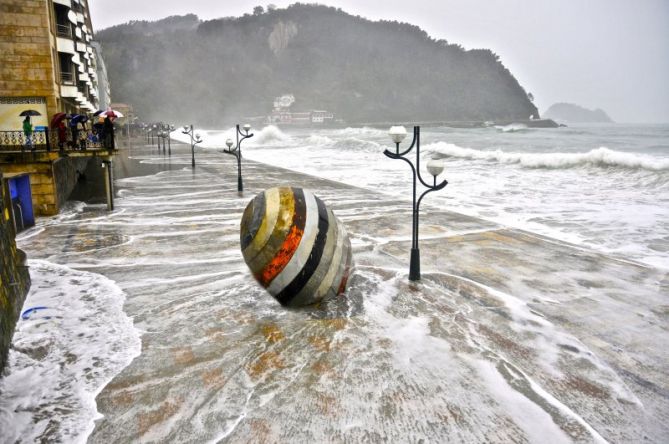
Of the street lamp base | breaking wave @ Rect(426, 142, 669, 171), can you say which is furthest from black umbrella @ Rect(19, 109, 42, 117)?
breaking wave @ Rect(426, 142, 669, 171)

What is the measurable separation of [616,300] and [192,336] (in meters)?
8.31

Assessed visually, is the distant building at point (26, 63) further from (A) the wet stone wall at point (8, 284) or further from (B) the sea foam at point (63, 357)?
(A) the wet stone wall at point (8, 284)

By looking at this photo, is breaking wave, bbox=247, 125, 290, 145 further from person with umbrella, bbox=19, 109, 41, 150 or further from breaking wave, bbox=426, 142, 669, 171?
person with umbrella, bbox=19, 109, 41, 150

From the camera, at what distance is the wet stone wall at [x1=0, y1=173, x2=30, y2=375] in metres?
7.04

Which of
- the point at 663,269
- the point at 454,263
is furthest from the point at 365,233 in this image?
the point at 663,269

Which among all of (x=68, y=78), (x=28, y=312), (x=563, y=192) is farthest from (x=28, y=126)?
(x=563, y=192)

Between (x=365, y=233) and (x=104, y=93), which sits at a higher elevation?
(x=104, y=93)

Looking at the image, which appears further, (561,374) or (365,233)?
(365,233)

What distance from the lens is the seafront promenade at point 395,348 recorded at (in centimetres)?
548

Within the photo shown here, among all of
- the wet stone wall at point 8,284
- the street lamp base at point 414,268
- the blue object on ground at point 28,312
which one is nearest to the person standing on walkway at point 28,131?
the wet stone wall at point 8,284

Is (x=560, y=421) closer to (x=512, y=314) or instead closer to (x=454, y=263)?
(x=512, y=314)

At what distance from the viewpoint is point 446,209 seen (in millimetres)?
19375

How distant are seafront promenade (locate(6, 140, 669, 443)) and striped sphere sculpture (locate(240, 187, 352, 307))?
0.70 metres

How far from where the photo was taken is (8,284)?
26.1 ft
